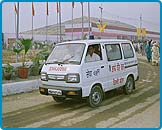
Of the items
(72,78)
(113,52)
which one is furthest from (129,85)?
(72,78)

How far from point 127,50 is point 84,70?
277 centimetres

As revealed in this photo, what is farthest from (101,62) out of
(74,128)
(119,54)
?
(74,128)

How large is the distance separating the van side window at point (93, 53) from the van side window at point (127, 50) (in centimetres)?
148

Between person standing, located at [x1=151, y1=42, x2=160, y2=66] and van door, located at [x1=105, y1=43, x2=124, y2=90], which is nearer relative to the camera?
van door, located at [x1=105, y1=43, x2=124, y2=90]

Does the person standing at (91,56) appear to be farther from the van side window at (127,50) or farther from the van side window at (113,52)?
the van side window at (127,50)

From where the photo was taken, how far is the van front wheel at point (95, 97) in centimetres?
739

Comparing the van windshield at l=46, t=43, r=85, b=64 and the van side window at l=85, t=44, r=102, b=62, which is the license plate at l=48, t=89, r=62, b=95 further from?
the van side window at l=85, t=44, r=102, b=62

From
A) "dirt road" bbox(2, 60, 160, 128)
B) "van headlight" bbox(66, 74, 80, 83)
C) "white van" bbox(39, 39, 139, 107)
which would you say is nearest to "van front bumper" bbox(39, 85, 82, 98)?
"white van" bbox(39, 39, 139, 107)

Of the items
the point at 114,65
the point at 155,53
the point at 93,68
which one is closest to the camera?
the point at 93,68

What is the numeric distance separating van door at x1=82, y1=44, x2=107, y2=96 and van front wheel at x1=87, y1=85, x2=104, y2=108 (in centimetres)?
18

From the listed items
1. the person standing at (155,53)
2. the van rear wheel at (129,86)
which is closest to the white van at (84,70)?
the van rear wheel at (129,86)

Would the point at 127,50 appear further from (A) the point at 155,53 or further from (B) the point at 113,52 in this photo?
(A) the point at 155,53

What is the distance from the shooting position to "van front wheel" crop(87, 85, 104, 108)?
7391 millimetres

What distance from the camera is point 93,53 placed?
7.70 metres
